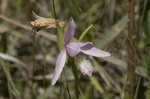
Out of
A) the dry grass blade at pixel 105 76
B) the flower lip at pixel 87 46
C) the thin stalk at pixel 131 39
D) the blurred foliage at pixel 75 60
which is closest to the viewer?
the flower lip at pixel 87 46

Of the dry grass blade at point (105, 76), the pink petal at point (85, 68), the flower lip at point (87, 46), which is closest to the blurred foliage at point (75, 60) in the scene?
the dry grass blade at point (105, 76)

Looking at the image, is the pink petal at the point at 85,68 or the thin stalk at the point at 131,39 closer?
the pink petal at the point at 85,68

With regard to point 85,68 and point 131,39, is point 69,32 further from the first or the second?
point 131,39

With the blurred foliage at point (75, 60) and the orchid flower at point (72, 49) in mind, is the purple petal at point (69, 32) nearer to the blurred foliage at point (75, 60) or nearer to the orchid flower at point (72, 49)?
the orchid flower at point (72, 49)

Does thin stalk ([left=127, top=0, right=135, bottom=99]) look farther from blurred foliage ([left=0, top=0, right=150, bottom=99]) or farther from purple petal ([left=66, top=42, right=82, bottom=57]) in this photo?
purple petal ([left=66, top=42, right=82, bottom=57])

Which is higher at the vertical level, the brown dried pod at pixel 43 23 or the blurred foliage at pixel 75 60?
the brown dried pod at pixel 43 23

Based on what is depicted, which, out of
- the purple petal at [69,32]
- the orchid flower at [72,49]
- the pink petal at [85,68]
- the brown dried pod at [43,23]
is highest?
the brown dried pod at [43,23]

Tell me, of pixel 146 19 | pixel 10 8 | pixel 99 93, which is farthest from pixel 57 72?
pixel 10 8

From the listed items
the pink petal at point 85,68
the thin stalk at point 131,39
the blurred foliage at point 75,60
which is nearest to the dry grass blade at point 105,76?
the blurred foliage at point 75,60

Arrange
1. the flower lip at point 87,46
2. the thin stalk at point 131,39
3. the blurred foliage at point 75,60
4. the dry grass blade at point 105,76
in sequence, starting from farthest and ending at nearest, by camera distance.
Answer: the dry grass blade at point 105,76
the blurred foliage at point 75,60
the thin stalk at point 131,39
the flower lip at point 87,46

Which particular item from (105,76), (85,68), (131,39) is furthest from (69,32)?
(105,76)
